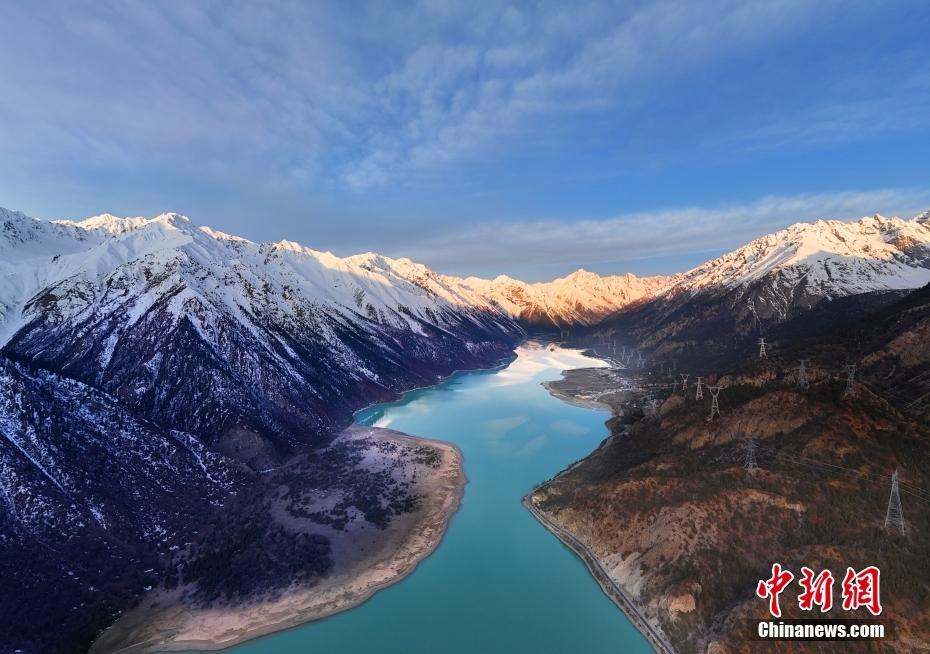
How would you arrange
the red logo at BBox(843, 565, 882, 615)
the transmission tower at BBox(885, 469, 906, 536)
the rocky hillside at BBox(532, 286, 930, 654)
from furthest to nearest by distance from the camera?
the rocky hillside at BBox(532, 286, 930, 654), the transmission tower at BBox(885, 469, 906, 536), the red logo at BBox(843, 565, 882, 615)

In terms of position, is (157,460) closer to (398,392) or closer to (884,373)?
(398,392)

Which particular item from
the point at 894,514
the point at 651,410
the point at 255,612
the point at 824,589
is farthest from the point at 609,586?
the point at 651,410

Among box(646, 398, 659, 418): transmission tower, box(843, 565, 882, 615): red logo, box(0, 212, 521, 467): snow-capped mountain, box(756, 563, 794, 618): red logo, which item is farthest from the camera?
box(0, 212, 521, 467): snow-capped mountain

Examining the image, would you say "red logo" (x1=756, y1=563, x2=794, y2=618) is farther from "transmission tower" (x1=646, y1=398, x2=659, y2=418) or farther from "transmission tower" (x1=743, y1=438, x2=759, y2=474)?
"transmission tower" (x1=646, y1=398, x2=659, y2=418)

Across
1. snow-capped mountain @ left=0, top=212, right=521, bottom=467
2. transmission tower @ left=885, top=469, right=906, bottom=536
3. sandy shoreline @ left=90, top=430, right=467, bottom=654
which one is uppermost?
snow-capped mountain @ left=0, top=212, right=521, bottom=467

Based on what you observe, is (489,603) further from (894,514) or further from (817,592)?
(894,514)

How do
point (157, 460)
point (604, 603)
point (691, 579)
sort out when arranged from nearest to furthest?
1. point (691, 579)
2. point (604, 603)
3. point (157, 460)

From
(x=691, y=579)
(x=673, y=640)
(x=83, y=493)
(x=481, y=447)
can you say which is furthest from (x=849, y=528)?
(x=83, y=493)

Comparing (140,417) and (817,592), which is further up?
(140,417)

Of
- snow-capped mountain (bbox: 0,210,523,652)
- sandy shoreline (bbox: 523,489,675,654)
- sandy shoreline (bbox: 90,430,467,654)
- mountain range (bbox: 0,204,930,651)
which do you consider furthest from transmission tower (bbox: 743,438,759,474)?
mountain range (bbox: 0,204,930,651)
